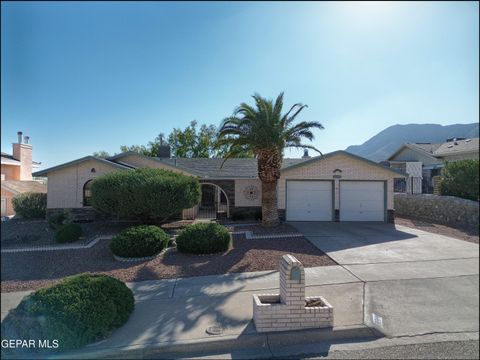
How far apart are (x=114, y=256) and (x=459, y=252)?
8.51m

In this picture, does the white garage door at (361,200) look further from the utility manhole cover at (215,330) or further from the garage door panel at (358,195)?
the utility manhole cover at (215,330)

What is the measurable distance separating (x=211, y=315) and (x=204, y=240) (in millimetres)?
3745

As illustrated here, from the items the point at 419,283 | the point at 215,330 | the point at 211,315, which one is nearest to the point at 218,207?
the point at 211,315

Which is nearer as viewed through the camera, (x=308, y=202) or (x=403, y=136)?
(x=403, y=136)

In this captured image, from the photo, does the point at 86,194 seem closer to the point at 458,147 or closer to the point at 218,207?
the point at 218,207

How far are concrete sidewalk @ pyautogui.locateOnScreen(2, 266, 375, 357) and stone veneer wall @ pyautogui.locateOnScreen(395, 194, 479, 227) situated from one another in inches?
89.1

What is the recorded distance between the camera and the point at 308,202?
14.7 meters

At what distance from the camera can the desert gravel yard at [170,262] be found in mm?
6660

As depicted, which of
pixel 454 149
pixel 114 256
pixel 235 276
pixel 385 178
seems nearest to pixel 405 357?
pixel 454 149

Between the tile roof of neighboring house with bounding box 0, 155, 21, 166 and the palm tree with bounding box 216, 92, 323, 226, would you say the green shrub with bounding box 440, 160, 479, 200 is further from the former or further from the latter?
the palm tree with bounding box 216, 92, 323, 226

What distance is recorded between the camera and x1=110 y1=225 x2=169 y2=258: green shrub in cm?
826

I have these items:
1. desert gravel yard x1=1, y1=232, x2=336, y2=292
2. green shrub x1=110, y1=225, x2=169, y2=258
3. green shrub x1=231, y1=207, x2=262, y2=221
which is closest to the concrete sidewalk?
desert gravel yard x1=1, y1=232, x2=336, y2=292

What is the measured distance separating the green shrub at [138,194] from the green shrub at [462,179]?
10548 millimetres

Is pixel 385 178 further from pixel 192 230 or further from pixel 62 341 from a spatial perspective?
pixel 62 341
